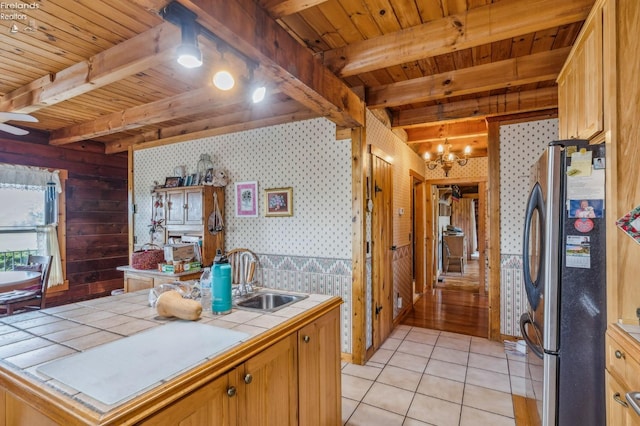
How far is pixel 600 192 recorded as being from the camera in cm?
147

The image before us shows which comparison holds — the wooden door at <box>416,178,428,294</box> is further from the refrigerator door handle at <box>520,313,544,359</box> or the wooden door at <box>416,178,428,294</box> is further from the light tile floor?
the refrigerator door handle at <box>520,313,544,359</box>

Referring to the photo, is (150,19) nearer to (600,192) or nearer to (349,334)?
(600,192)

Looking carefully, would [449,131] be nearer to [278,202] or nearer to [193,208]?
[278,202]

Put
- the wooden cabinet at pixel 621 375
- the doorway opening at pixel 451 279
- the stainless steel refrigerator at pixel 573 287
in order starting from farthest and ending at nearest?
1. the doorway opening at pixel 451 279
2. the stainless steel refrigerator at pixel 573 287
3. the wooden cabinet at pixel 621 375

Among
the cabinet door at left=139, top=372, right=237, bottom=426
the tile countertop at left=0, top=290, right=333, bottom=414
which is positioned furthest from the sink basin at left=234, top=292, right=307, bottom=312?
the cabinet door at left=139, top=372, right=237, bottom=426

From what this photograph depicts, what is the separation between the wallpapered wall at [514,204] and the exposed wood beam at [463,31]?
1.78m

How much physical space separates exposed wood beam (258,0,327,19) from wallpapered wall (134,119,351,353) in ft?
4.92

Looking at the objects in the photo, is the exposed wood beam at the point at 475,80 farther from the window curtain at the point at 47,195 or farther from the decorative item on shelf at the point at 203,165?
the window curtain at the point at 47,195

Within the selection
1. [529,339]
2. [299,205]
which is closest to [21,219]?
[299,205]

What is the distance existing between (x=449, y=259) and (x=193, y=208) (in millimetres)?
6449

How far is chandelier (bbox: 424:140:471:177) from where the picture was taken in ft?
16.2

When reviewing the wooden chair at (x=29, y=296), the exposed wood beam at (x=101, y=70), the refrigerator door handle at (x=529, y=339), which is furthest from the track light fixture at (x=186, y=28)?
the wooden chair at (x=29, y=296)

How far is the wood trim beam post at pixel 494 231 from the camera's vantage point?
3479 mm

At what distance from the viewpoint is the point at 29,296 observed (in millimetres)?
3109
